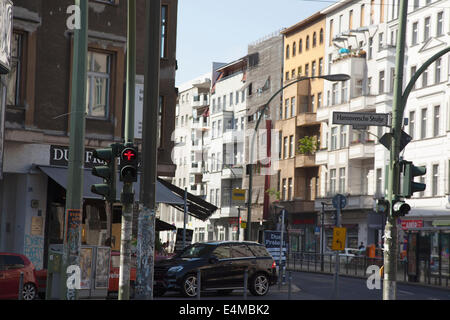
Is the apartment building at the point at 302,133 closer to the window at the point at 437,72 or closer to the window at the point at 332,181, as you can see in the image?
the window at the point at 332,181

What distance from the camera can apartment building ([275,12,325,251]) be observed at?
83.7 m

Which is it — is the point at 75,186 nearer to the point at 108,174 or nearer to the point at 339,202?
the point at 108,174

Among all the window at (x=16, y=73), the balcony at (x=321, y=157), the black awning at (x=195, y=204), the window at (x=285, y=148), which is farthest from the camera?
the window at (x=285, y=148)

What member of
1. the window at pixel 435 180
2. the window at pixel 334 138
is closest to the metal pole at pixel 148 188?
the window at pixel 435 180

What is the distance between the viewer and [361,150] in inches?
2874

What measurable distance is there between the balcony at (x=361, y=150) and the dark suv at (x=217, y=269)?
4362cm

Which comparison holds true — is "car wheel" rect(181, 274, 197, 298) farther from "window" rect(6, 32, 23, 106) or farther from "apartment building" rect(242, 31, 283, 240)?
"apartment building" rect(242, 31, 283, 240)

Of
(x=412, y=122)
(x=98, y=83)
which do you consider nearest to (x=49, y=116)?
(x=98, y=83)

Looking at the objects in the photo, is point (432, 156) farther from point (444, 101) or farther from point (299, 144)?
point (299, 144)

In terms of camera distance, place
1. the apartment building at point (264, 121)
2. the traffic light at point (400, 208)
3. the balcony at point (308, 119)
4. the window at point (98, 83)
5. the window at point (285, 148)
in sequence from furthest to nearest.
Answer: the apartment building at point (264, 121) → the window at point (285, 148) → the balcony at point (308, 119) → the window at point (98, 83) → the traffic light at point (400, 208)

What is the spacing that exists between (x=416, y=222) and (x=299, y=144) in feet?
80.2

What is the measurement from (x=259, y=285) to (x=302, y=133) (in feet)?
191

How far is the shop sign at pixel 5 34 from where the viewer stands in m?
18.9

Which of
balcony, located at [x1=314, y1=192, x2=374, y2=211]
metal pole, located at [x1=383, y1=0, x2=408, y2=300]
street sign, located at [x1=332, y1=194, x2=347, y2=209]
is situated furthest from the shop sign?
balcony, located at [x1=314, y1=192, x2=374, y2=211]
